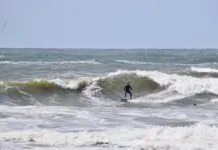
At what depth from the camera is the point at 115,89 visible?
29422 millimetres

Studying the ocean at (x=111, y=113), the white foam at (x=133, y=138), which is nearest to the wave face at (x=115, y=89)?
the ocean at (x=111, y=113)

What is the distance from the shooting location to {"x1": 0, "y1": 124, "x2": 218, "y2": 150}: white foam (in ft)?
42.1

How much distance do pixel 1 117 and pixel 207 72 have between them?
880 inches

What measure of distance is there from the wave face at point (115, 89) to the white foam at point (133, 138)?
972 centimetres

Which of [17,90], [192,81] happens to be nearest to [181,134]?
[17,90]

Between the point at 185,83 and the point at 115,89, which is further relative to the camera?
the point at 185,83

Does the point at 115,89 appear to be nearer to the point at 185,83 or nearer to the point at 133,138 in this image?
the point at 185,83

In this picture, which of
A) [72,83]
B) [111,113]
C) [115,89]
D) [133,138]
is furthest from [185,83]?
[133,138]

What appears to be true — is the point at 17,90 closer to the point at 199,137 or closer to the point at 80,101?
the point at 80,101

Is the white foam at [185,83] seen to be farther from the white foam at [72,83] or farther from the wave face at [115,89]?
the white foam at [72,83]

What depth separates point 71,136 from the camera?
1367cm

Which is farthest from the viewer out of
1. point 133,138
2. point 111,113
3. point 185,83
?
point 185,83

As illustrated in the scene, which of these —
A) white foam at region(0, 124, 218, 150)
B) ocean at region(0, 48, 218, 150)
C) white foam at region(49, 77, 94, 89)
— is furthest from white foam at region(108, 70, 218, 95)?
white foam at region(0, 124, 218, 150)

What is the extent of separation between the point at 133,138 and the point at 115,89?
15890mm
